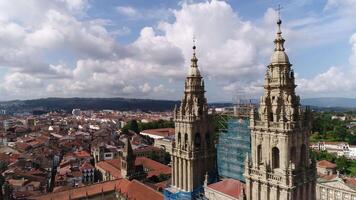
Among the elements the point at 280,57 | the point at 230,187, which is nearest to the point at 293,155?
the point at 280,57

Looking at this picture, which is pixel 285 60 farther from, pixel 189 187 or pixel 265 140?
pixel 189 187

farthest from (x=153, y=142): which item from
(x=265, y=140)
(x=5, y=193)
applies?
(x=265, y=140)

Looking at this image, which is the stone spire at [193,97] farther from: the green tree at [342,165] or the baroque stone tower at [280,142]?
the green tree at [342,165]

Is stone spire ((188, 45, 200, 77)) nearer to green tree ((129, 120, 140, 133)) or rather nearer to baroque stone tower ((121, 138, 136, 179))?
baroque stone tower ((121, 138, 136, 179))

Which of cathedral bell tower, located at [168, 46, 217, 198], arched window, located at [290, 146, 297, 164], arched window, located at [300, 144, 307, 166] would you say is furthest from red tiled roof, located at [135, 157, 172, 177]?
arched window, located at [290, 146, 297, 164]

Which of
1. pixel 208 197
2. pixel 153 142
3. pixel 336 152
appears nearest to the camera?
pixel 208 197

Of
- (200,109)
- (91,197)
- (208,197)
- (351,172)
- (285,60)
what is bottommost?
(351,172)
